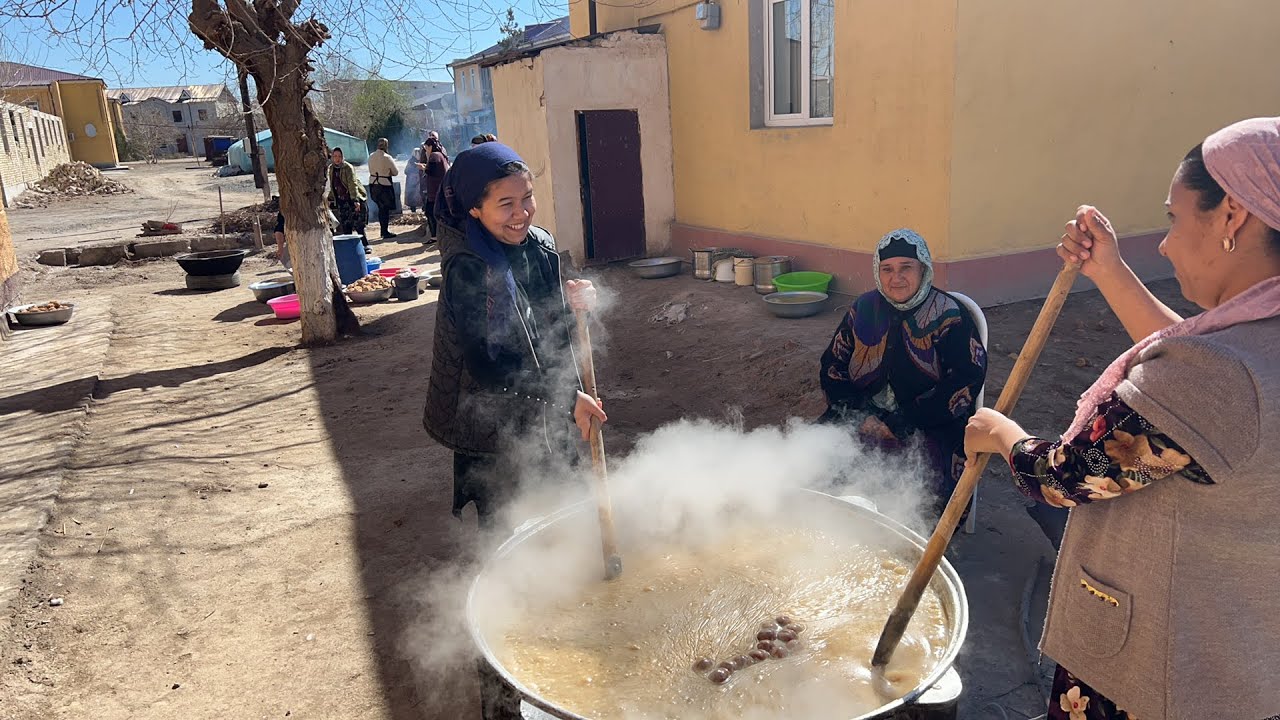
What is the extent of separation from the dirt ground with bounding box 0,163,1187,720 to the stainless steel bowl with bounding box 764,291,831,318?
0.14 meters

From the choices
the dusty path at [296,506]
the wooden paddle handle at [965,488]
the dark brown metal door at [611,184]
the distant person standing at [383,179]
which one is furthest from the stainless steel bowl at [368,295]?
the wooden paddle handle at [965,488]

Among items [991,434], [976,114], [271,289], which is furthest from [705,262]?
[991,434]

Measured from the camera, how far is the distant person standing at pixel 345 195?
12.7 meters

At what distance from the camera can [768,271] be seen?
7918 mm

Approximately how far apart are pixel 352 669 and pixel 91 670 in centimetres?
107

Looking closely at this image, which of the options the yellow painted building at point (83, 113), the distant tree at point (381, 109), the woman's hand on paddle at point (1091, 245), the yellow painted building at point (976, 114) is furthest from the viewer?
the yellow painted building at point (83, 113)

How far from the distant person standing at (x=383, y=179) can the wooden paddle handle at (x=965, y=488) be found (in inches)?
571

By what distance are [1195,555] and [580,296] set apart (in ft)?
6.30

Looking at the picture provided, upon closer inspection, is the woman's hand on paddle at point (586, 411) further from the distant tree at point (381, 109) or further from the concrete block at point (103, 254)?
the distant tree at point (381, 109)

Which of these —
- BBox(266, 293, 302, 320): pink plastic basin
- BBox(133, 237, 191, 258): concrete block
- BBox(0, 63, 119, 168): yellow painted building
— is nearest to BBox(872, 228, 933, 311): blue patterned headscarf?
BBox(266, 293, 302, 320): pink plastic basin

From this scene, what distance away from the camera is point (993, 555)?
11.4 ft

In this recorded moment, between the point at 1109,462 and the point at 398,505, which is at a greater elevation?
the point at 1109,462

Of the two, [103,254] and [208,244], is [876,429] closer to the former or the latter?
[208,244]

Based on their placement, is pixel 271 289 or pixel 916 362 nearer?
pixel 916 362
